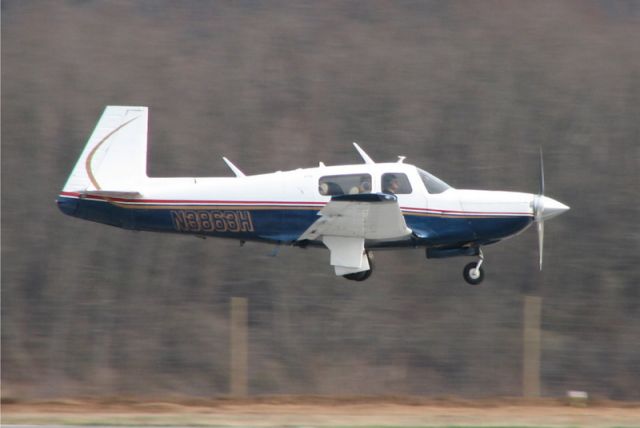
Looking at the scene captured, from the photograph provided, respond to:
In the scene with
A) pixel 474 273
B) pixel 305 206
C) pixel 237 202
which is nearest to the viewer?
pixel 305 206

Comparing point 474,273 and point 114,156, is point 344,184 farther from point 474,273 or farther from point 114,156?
point 114,156

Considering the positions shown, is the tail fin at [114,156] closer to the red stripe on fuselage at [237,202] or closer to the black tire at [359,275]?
the red stripe on fuselage at [237,202]

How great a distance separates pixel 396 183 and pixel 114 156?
4.21m

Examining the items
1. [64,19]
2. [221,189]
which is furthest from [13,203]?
[221,189]

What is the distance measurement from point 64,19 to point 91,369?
1197 cm

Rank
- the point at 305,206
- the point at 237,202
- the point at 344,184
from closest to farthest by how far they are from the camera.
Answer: the point at 344,184 < the point at 305,206 < the point at 237,202

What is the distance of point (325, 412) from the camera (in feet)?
50.6

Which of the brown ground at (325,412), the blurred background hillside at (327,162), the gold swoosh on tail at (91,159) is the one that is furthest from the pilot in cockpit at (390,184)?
the blurred background hillside at (327,162)

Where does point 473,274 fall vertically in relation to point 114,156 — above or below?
below

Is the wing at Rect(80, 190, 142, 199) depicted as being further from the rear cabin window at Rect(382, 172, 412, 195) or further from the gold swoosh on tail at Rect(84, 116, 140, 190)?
the rear cabin window at Rect(382, 172, 412, 195)

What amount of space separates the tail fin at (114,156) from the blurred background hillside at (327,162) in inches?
219

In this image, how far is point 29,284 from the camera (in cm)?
2256

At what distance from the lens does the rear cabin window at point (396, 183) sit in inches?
553

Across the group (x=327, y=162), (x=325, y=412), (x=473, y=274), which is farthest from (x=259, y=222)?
(x=327, y=162)
